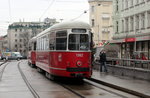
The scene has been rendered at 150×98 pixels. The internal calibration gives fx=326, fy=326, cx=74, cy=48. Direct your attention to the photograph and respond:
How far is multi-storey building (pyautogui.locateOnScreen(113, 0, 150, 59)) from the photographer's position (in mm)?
36906

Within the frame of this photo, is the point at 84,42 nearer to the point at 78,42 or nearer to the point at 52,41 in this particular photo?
the point at 78,42

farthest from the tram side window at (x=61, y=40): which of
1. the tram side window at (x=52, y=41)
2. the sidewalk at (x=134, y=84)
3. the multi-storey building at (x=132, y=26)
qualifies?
the multi-storey building at (x=132, y=26)

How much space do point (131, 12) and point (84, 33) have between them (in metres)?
26.5

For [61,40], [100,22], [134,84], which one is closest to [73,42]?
[61,40]

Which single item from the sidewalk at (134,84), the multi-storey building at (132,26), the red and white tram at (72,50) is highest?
the multi-storey building at (132,26)

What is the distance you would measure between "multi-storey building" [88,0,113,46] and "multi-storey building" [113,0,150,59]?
20.7 m

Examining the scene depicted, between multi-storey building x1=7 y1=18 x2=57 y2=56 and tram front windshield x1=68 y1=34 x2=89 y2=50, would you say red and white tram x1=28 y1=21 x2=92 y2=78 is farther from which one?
multi-storey building x1=7 y1=18 x2=57 y2=56

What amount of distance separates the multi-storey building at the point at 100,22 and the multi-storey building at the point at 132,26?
816 inches

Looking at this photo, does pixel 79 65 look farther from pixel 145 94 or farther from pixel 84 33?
pixel 145 94

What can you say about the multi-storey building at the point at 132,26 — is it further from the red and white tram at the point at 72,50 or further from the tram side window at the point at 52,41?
the red and white tram at the point at 72,50

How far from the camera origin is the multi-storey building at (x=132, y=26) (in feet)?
121

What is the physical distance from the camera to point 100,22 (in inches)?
2726

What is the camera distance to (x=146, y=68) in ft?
56.7

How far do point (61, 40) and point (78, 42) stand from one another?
3.02 ft
